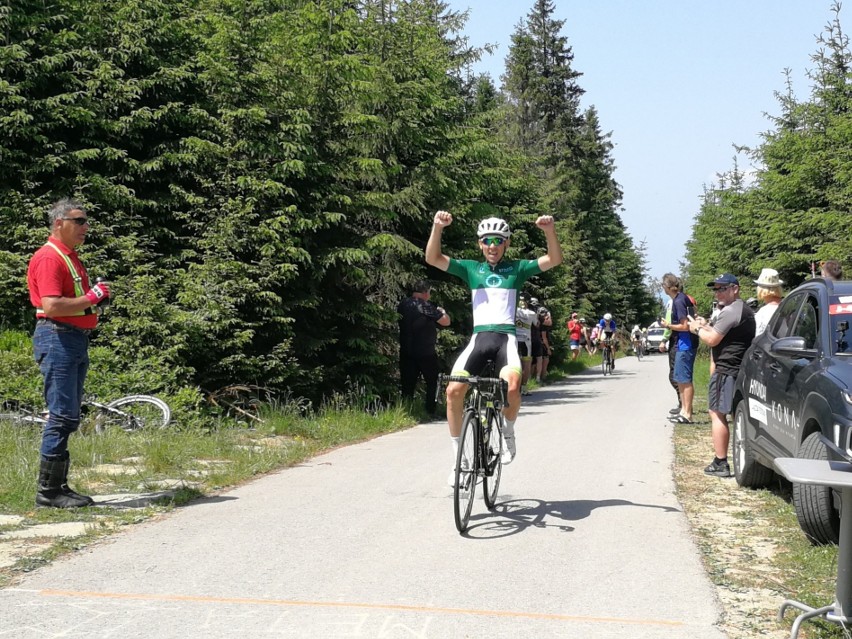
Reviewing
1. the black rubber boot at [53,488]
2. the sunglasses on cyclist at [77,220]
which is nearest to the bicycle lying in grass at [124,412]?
the black rubber boot at [53,488]

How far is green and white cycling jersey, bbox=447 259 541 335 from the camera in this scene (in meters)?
7.09

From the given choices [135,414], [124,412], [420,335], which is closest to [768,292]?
[420,335]

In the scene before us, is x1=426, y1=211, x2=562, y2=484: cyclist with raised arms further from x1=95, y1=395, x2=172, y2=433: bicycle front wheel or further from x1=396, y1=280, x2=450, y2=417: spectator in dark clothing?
x1=396, y1=280, x2=450, y2=417: spectator in dark clothing

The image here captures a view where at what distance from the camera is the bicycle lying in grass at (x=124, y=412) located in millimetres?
10383

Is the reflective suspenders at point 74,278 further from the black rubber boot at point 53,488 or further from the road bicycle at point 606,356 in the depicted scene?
the road bicycle at point 606,356

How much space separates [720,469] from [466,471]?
384 cm

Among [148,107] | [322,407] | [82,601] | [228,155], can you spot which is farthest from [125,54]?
[82,601]

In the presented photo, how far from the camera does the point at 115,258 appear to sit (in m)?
12.8

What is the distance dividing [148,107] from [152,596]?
33.1ft

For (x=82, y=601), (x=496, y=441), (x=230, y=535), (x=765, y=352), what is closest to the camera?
(x=82, y=601)

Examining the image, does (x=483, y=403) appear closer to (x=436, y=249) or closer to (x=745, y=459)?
(x=436, y=249)

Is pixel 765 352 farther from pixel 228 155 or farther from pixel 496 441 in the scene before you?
pixel 228 155

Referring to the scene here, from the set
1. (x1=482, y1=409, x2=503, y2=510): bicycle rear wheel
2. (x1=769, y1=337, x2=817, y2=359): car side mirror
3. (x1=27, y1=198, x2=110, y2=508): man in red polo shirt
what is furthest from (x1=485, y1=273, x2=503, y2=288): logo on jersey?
(x1=27, y1=198, x2=110, y2=508): man in red polo shirt

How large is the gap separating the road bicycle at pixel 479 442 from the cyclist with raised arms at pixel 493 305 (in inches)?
4.6
